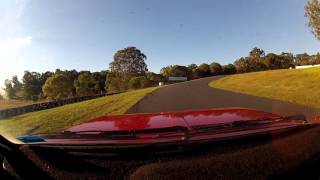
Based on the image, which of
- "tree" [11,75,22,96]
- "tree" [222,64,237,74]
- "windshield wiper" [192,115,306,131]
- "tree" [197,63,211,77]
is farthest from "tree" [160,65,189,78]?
"windshield wiper" [192,115,306,131]

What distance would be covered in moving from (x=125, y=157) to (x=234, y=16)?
3.49m

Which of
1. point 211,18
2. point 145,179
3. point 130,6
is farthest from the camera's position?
point 211,18

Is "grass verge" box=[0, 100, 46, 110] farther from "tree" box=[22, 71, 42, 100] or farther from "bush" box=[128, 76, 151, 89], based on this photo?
"bush" box=[128, 76, 151, 89]

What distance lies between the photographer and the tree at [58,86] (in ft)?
16.8

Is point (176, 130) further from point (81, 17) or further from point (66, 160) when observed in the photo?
point (81, 17)

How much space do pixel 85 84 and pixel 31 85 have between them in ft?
2.57

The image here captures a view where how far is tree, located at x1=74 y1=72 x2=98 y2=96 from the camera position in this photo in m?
5.25

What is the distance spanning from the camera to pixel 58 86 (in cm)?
564

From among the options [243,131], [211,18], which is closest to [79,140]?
[243,131]

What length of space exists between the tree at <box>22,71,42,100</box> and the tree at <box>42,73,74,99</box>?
11 centimetres

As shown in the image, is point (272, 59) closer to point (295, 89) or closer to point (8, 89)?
point (8, 89)

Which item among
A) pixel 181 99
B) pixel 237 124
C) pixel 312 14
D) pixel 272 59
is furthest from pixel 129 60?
pixel 312 14

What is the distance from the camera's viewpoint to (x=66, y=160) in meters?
2.82

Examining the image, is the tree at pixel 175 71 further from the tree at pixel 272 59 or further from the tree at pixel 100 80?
the tree at pixel 272 59
